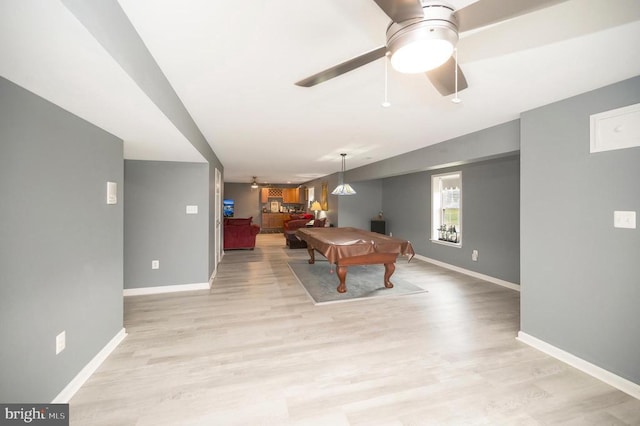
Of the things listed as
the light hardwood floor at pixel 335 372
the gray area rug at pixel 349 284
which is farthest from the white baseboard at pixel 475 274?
the gray area rug at pixel 349 284

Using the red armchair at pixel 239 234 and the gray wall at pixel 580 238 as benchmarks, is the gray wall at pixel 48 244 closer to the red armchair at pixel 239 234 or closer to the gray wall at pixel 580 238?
the gray wall at pixel 580 238

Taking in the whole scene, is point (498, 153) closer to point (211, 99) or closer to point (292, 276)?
point (211, 99)

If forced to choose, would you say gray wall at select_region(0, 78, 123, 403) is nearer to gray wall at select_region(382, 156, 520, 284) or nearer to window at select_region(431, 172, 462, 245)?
gray wall at select_region(382, 156, 520, 284)

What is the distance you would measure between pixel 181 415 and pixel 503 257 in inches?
182

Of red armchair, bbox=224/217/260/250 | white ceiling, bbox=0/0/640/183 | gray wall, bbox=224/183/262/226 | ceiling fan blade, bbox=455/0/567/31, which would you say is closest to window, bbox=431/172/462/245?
white ceiling, bbox=0/0/640/183

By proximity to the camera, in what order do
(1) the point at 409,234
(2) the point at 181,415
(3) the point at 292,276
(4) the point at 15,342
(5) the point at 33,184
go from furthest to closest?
1. (1) the point at 409,234
2. (3) the point at 292,276
3. (2) the point at 181,415
4. (5) the point at 33,184
5. (4) the point at 15,342

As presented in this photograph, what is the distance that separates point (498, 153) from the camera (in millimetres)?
2906

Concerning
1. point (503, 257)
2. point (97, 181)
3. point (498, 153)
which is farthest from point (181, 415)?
point (503, 257)

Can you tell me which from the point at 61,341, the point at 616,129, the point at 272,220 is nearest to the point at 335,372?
the point at 61,341

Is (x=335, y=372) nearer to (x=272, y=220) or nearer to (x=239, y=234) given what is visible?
(x=239, y=234)

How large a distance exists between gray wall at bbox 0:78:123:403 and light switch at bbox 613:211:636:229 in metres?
3.85

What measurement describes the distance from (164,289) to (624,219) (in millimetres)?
5043

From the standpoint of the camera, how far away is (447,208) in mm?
5449

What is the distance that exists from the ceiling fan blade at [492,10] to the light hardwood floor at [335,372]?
6.79ft
